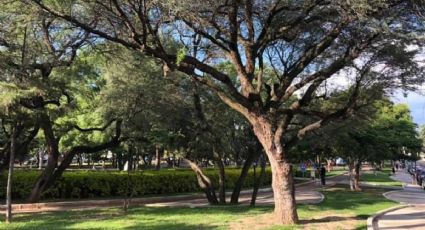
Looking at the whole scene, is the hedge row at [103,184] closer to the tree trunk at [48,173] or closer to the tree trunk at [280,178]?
the tree trunk at [48,173]

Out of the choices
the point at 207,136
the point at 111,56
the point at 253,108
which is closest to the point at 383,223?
the point at 253,108

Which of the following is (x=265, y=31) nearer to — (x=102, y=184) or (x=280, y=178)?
(x=280, y=178)

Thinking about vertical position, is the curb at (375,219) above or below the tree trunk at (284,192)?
below

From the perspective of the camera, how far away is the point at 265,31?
585 inches

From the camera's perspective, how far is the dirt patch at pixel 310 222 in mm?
13594

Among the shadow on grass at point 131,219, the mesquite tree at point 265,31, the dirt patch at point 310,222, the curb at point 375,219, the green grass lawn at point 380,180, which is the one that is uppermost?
the mesquite tree at point 265,31

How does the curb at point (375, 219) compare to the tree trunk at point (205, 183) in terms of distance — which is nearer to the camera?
the curb at point (375, 219)

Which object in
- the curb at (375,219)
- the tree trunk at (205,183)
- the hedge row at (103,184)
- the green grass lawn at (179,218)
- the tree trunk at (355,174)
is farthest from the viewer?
the tree trunk at (355,174)

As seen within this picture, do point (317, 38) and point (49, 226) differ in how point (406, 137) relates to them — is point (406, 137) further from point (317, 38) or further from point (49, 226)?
point (49, 226)

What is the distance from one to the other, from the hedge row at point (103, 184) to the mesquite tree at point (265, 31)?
24.6 ft

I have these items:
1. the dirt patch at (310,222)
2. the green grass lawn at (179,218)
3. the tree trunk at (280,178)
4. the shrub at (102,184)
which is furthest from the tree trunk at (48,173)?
the tree trunk at (280,178)

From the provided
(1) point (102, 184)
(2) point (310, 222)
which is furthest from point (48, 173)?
(2) point (310, 222)

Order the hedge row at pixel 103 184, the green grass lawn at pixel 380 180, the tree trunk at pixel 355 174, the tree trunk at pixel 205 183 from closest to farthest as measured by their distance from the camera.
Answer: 1. the tree trunk at pixel 205 183
2. the hedge row at pixel 103 184
3. the tree trunk at pixel 355 174
4. the green grass lawn at pixel 380 180

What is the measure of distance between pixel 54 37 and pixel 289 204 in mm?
10154
